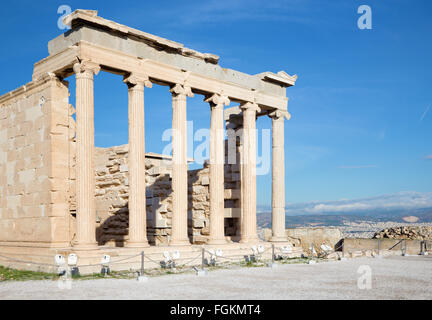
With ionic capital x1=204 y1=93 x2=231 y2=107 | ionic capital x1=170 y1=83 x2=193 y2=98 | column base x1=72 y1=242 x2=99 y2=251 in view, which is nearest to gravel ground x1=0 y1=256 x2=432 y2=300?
column base x1=72 y1=242 x2=99 y2=251

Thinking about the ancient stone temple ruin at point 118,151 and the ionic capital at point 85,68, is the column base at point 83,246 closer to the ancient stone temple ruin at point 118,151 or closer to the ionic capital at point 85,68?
the ancient stone temple ruin at point 118,151

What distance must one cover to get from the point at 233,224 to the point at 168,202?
3785 millimetres

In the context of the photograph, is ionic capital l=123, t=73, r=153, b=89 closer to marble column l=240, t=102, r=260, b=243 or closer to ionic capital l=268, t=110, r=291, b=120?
marble column l=240, t=102, r=260, b=243

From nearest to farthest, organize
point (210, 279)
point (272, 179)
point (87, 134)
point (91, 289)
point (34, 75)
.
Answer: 1. point (91, 289)
2. point (210, 279)
3. point (87, 134)
4. point (34, 75)
5. point (272, 179)

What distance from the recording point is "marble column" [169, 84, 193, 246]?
72.7 ft

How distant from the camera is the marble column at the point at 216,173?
2403cm

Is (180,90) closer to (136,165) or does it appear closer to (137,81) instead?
(137,81)

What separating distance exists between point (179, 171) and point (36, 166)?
577cm

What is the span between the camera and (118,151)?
28.5m

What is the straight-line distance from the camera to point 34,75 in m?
21.3

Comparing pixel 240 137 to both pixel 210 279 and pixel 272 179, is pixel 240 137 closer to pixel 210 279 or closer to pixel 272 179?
pixel 272 179

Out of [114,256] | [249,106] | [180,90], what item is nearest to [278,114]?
[249,106]

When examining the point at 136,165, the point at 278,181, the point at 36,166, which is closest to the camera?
the point at 136,165
